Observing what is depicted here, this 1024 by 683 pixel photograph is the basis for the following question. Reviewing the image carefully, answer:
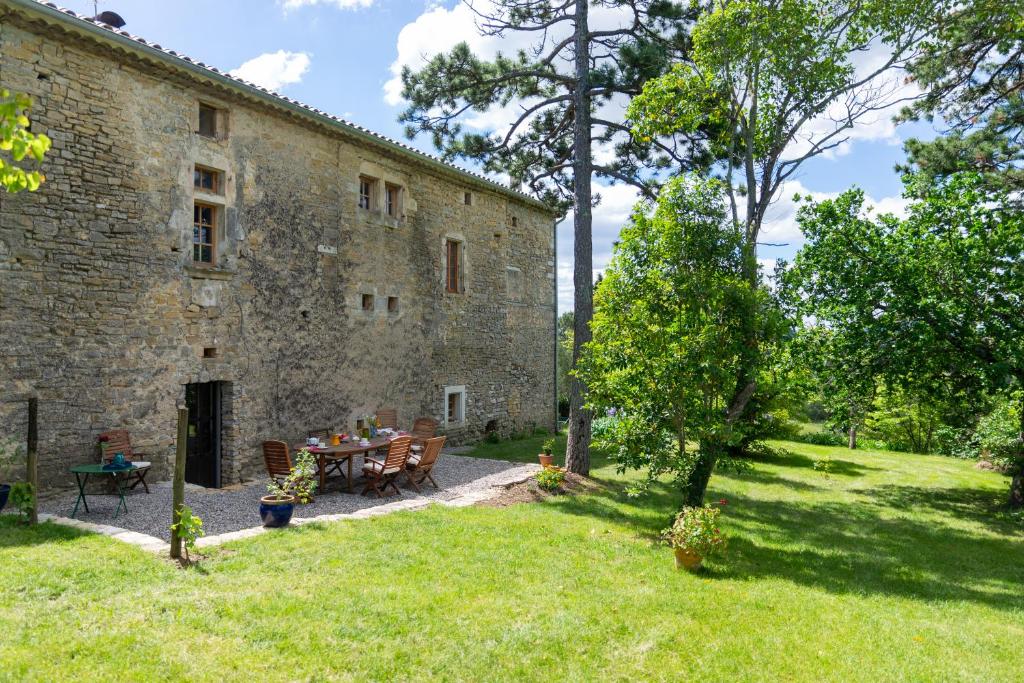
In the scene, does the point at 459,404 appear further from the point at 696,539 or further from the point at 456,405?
the point at 696,539

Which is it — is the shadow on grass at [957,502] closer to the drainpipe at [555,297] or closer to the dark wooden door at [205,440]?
the drainpipe at [555,297]

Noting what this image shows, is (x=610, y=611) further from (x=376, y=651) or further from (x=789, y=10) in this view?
(x=789, y=10)

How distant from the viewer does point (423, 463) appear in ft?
31.2

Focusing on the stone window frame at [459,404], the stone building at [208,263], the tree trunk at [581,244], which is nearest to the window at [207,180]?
the stone building at [208,263]

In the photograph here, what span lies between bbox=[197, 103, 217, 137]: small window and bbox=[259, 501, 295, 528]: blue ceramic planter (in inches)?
238

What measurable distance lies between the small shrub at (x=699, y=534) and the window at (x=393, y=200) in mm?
9021

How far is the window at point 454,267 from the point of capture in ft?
47.1

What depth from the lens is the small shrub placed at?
19.9ft

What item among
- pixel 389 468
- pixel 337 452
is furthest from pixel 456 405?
pixel 337 452

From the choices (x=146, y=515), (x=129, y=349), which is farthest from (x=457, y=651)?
(x=129, y=349)

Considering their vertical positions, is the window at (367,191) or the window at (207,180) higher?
the window at (367,191)

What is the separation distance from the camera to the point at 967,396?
10.2 metres

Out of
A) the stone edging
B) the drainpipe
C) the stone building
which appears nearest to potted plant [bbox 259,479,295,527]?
the stone edging

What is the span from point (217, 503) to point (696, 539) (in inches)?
245
